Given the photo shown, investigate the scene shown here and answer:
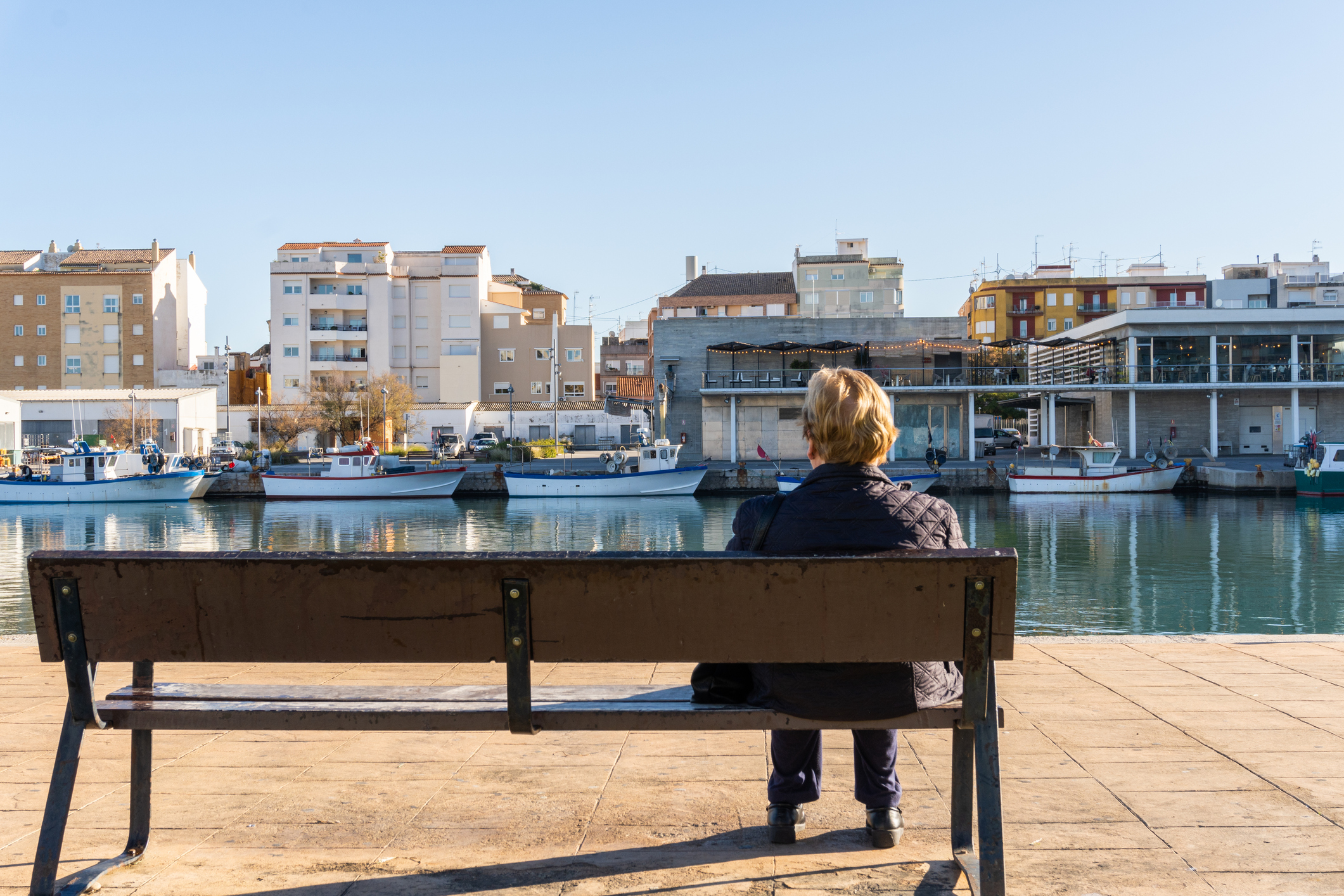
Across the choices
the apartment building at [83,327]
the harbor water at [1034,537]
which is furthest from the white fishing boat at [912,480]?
the apartment building at [83,327]

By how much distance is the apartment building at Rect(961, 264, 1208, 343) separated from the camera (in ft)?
263

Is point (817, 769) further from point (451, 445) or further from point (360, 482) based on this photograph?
point (451, 445)

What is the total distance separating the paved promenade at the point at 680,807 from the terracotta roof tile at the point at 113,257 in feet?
244

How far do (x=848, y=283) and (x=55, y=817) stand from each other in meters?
69.9

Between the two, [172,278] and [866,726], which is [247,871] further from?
[172,278]

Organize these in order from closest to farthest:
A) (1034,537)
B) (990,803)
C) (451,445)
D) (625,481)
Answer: (990,803), (1034,537), (625,481), (451,445)

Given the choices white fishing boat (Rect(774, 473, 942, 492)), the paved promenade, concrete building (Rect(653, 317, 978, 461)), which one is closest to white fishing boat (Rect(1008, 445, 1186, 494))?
white fishing boat (Rect(774, 473, 942, 492))

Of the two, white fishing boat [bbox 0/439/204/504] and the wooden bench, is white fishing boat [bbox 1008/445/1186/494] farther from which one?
the wooden bench

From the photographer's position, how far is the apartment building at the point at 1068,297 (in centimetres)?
8006

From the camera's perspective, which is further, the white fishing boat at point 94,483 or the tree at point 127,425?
the tree at point 127,425

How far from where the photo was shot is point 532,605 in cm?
248

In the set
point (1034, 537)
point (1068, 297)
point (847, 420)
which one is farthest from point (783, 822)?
point (1068, 297)

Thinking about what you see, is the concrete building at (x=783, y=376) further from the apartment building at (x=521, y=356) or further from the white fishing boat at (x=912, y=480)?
the apartment building at (x=521, y=356)

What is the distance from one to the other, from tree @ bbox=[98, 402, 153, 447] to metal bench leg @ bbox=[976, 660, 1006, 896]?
58788mm
